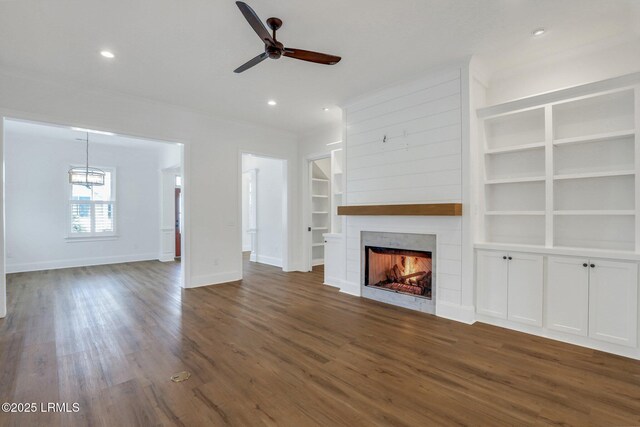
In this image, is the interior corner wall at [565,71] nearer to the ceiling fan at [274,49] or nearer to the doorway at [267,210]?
the ceiling fan at [274,49]

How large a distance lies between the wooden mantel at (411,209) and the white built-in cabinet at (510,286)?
0.62m

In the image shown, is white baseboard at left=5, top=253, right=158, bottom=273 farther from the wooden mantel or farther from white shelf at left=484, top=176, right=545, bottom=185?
white shelf at left=484, top=176, right=545, bottom=185

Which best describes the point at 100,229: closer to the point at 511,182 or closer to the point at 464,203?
the point at 464,203

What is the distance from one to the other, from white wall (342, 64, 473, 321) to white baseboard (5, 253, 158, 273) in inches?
252

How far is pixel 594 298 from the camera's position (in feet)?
9.25

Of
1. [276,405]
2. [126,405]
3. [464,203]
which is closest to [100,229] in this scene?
[126,405]

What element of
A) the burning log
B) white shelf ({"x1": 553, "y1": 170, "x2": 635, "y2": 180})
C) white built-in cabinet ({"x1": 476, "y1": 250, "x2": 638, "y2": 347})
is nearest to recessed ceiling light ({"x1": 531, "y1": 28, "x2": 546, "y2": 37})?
white shelf ({"x1": 553, "y1": 170, "x2": 635, "y2": 180})

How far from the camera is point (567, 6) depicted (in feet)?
8.30

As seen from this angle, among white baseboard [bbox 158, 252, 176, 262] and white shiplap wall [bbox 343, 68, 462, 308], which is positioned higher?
white shiplap wall [bbox 343, 68, 462, 308]

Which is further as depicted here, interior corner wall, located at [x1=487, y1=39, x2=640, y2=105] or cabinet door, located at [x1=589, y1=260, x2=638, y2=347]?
interior corner wall, located at [x1=487, y1=39, x2=640, y2=105]

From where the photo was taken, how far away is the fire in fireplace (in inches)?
157

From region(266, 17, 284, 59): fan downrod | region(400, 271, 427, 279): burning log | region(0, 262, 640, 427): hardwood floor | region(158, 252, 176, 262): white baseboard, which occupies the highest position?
region(266, 17, 284, 59): fan downrod

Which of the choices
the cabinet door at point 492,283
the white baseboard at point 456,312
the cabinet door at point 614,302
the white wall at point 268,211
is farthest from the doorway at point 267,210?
the cabinet door at point 614,302

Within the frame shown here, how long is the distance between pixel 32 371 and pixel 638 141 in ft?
18.5
